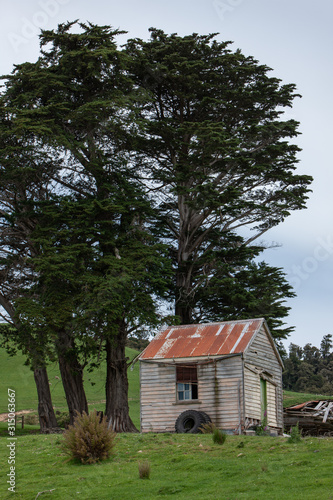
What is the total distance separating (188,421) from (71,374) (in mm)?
8156

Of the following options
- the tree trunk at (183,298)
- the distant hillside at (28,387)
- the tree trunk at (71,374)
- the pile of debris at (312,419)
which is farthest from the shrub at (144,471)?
the distant hillside at (28,387)

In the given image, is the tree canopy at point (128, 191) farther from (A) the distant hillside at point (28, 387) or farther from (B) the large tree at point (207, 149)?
(A) the distant hillside at point (28, 387)

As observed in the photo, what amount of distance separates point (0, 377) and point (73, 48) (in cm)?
3850

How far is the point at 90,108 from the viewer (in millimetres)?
33219

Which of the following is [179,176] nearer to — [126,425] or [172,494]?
[126,425]

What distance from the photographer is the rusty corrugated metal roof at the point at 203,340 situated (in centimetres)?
2783

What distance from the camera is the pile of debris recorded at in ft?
110

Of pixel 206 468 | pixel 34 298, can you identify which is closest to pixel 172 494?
pixel 206 468

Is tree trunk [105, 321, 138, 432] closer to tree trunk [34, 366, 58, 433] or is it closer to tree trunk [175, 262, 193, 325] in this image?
tree trunk [34, 366, 58, 433]

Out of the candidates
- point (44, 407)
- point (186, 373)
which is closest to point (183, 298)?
point (186, 373)

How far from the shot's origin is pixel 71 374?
32.9 m

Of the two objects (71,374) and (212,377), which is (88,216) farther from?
(212,377)

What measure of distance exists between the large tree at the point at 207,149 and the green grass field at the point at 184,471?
14.5 m

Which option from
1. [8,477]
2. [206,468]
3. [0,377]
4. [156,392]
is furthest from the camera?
[0,377]
